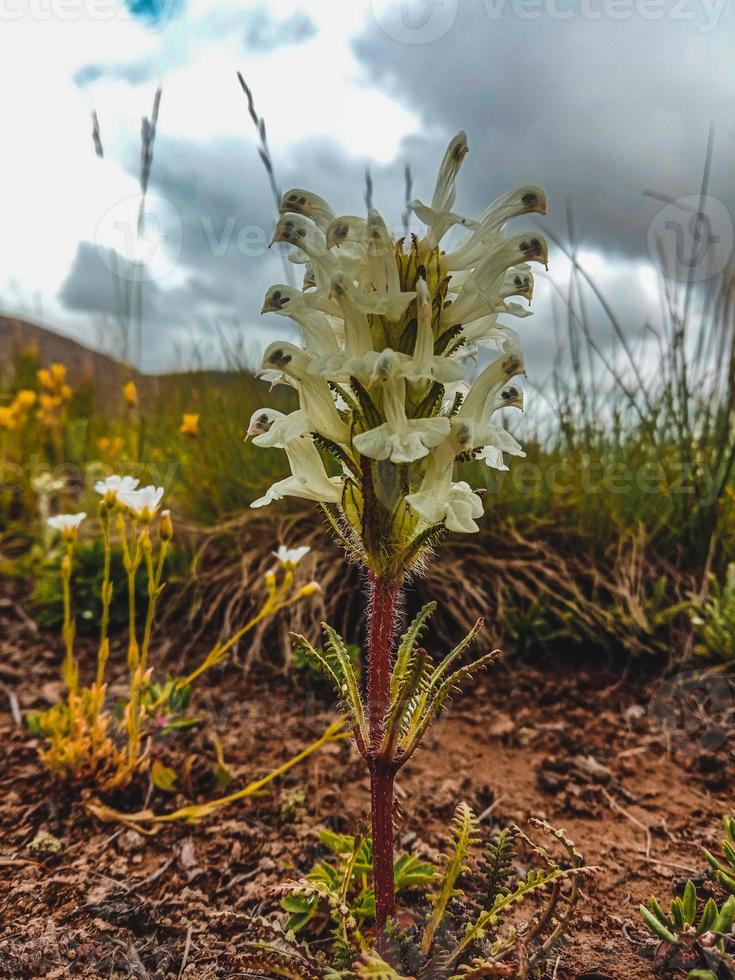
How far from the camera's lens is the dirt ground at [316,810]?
5.35 feet

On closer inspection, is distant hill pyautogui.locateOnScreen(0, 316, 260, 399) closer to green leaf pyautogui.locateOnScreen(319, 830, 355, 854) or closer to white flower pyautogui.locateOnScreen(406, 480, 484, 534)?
green leaf pyautogui.locateOnScreen(319, 830, 355, 854)

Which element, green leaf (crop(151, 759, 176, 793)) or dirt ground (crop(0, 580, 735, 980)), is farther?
green leaf (crop(151, 759, 176, 793))

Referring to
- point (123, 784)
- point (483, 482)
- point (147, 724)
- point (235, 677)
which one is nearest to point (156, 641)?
point (235, 677)

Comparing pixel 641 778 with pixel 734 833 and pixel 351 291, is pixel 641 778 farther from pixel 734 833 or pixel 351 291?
pixel 351 291

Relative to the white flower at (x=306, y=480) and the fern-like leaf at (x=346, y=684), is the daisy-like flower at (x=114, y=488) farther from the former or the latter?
the fern-like leaf at (x=346, y=684)

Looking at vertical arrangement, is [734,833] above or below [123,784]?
above

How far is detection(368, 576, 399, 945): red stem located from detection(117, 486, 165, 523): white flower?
92cm

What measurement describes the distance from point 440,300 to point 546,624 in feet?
8.17

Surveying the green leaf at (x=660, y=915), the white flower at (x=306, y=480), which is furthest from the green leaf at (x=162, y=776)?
the green leaf at (x=660, y=915)

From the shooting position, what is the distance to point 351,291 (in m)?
1.19

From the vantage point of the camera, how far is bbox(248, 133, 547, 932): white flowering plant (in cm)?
121

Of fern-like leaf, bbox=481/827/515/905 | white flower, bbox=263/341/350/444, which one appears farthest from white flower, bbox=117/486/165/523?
fern-like leaf, bbox=481/827/515/905

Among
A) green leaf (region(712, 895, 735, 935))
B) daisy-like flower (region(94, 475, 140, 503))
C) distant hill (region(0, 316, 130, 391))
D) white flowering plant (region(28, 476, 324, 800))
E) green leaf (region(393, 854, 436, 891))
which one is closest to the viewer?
green leaf (region(712, 895, 735, 935))

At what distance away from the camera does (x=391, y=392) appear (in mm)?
1209
